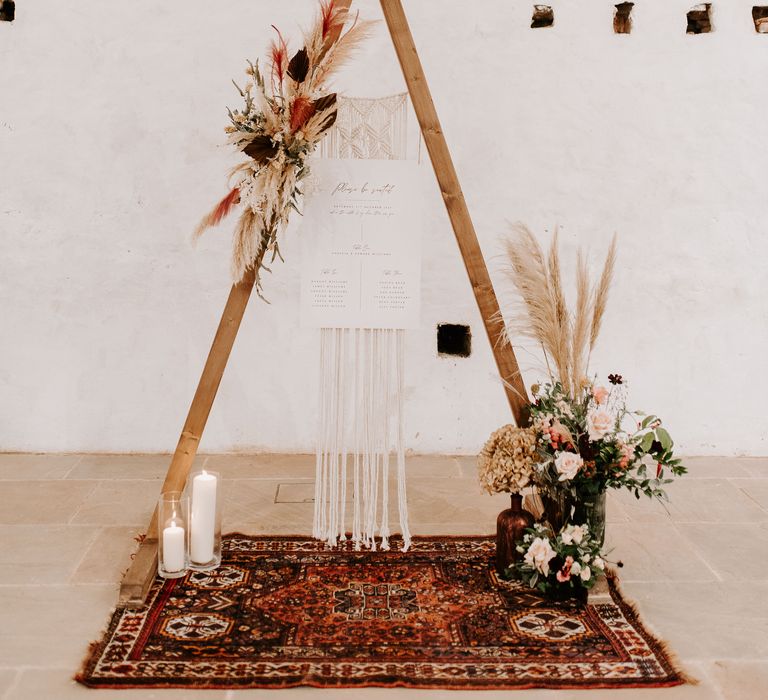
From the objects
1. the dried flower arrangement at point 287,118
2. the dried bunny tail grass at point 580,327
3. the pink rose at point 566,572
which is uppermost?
the dried flower arrangement at point 287,118

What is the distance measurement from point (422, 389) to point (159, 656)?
1.87 metres

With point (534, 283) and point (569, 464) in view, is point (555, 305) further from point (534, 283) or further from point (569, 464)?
point (569, 464)

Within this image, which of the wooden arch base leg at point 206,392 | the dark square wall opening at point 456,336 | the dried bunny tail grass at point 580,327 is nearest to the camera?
the dried bunny tail grass at point 580,327

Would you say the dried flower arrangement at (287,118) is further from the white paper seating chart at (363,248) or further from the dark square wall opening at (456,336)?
the dark square wall opening at (456,336)

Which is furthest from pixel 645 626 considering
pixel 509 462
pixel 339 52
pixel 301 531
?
pixel 339 52

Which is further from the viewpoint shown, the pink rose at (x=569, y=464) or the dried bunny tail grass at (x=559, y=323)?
the dried bunny tail grass at (x=559, y=323)

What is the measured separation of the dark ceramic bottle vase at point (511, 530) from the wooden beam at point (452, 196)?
0.26 metres

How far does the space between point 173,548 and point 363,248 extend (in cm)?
101

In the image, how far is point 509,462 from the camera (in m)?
2.28

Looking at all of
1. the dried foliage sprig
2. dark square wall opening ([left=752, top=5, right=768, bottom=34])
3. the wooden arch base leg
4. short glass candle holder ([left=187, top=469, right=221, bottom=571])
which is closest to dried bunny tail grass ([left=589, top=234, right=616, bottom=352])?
the dried foliage sprig

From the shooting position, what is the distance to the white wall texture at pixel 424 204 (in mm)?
3414

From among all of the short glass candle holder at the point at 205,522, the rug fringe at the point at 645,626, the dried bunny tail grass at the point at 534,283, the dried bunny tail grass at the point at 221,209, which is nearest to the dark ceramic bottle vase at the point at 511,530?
the rug fringe at the point at 645,626

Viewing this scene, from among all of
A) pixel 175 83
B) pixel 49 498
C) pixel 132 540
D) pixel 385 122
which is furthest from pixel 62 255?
pixel 385 122

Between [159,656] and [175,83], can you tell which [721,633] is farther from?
[175,83]
